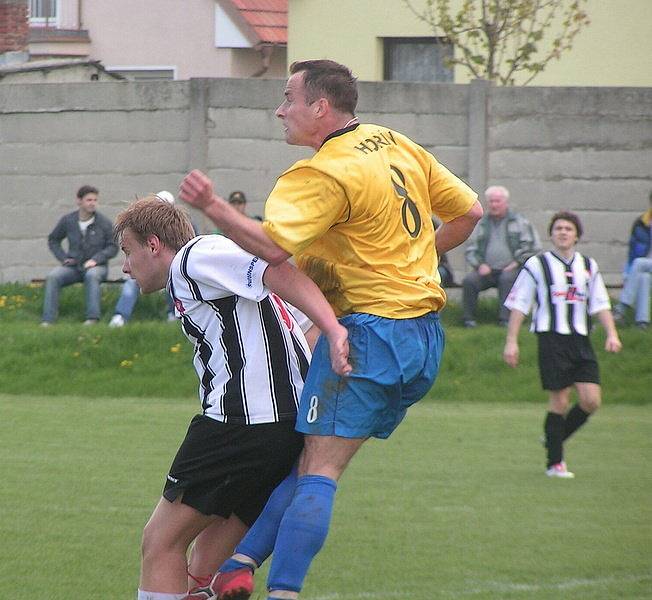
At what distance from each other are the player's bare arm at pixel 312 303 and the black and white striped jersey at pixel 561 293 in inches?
185

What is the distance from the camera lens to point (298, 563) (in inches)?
181

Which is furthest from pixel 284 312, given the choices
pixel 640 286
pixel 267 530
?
pixel 640 286

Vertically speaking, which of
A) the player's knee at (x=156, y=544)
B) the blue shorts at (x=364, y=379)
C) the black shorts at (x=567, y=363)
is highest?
the blue shorts at (x=364, y=379)

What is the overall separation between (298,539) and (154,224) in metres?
1.20

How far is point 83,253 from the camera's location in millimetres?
14297

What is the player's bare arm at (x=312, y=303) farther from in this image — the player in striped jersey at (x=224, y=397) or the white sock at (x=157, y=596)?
the white sock at (x=157, y=596)

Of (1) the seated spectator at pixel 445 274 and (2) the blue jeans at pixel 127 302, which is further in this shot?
(1) the seated spectator at pixel 445 274

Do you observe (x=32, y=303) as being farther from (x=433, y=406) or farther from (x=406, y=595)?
(x=406, y=595)

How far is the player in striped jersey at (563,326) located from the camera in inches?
355

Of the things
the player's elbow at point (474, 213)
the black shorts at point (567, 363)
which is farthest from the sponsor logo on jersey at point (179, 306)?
the black shorts at point (567, 363)

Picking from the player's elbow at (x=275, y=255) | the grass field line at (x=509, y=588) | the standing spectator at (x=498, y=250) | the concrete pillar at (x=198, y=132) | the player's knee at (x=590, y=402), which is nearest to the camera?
the player's elbow at (x=275, y=255)

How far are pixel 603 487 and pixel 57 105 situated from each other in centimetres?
900

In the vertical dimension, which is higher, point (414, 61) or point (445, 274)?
point (414, 61)

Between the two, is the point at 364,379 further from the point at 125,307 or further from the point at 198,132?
the point at 198,132
